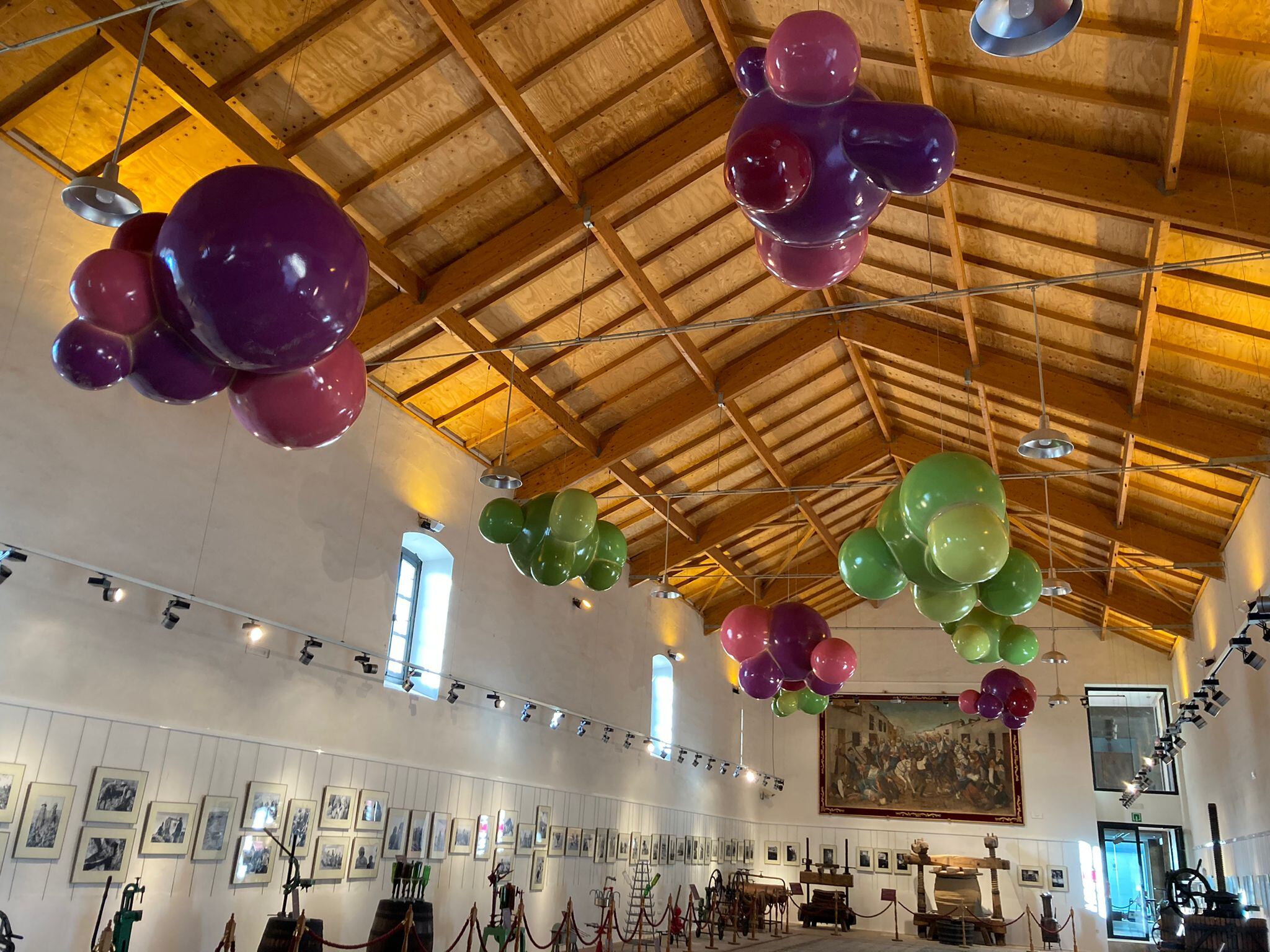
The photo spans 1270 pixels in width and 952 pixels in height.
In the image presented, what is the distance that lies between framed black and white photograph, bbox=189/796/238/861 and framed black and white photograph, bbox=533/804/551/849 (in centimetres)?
535

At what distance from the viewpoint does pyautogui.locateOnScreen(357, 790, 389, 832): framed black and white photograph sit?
9.39m

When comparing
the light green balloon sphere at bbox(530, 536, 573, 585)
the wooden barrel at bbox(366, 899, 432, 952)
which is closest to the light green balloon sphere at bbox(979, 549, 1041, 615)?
the light green balloon sphere at bbox(530, 536, 573, 585)

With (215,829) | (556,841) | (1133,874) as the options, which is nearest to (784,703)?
(556,841)

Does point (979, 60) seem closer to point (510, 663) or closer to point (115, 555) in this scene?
point (115, 555)

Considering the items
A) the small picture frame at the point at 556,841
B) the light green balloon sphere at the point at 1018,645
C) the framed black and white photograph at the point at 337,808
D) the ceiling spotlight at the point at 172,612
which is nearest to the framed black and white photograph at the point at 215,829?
the framed black and white photograph at the point at 337,808

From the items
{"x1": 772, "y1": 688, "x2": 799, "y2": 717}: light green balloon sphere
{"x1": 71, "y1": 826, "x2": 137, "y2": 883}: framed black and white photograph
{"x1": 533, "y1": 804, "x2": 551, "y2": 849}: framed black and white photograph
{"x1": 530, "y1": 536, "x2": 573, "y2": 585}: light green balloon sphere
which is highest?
{"x1": 530, "y1": 536, "x2": 573, "y2": 585}: light green balloon sphere

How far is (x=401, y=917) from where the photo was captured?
8664 millimetres

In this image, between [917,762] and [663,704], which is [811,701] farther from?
[917,762]

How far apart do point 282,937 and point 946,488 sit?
6409 millimetres

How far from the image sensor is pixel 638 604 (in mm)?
16844

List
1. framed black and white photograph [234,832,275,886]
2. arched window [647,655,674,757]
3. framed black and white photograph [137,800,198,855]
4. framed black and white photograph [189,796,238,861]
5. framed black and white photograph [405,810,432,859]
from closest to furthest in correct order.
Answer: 1. framed black and white photograph [137,800,198,855]
2. framed black and white photograph [189,796,238,861]
3. framed black and white photograph [234,832,275,886]
4. framed black and white photograph [405,810,432,859]
5. arched window [647,655,674,757]

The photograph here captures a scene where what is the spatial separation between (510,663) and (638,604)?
472cm

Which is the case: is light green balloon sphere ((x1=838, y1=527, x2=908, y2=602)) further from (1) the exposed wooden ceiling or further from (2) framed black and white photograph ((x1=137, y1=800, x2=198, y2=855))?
(2) framed black and white photograph ((x1=137, y1=800, x2=198, y2=855))

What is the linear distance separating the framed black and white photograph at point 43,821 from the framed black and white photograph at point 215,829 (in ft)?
3.97
